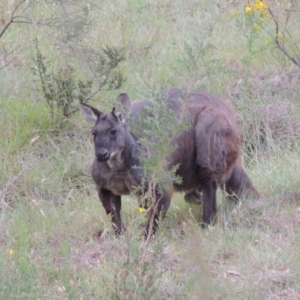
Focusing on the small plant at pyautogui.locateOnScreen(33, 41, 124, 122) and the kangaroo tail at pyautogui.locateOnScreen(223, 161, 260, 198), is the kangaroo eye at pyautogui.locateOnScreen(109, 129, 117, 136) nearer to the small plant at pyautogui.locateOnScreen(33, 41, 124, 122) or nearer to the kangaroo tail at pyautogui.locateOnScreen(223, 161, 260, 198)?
the kangaroo tail at pyautogui.locateOnScreen(223, 161, 260, 198)

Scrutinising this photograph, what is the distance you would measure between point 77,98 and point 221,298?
4338 millimetres

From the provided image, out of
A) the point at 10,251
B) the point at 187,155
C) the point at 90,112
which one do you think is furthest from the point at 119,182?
the point at 10,251

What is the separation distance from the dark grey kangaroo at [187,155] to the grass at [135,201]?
19 centimetres

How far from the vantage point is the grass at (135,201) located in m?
5.46

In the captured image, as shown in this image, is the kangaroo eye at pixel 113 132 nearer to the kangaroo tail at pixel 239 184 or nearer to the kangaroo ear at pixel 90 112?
the kangaroo ear at pixel 90 112

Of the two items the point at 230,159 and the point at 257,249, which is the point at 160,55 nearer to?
the point at 230,159

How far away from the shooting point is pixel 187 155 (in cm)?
706

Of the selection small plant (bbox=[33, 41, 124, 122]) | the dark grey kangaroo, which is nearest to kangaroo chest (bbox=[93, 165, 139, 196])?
the dark grey kangaroo

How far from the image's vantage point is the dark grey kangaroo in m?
6.54

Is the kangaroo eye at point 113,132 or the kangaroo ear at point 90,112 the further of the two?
the kangaroo ear at point 90,112

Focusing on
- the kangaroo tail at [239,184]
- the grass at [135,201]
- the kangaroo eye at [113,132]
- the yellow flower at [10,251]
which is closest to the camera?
the grass at [135,201]

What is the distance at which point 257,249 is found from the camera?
6258 millimetres

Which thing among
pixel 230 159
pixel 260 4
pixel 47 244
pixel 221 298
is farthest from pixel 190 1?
pixel 221 298

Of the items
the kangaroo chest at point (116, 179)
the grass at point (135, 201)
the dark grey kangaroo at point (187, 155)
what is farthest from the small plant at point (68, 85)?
the kangaroo chest at point (116, 179)
